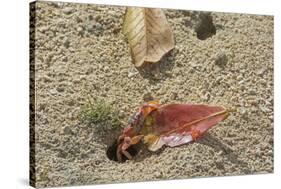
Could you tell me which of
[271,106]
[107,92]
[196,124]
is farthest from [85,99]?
[271,106]

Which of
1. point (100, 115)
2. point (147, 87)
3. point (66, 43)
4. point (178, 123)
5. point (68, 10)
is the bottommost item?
point (178, 123)

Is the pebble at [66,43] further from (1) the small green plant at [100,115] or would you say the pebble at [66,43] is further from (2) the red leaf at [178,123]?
(2) the red leaf at [178,123]

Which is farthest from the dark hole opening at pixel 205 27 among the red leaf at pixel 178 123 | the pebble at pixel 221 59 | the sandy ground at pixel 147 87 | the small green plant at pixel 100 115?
the small green plant at pixel 100 115

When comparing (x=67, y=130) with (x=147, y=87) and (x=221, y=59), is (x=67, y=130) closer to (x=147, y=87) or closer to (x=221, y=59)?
(x=147, y=87)

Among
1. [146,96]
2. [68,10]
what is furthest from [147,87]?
[68,10]

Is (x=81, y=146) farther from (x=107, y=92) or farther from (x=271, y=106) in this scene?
(x=271, y=106)

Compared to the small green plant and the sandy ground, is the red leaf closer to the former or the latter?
the sandy ground
